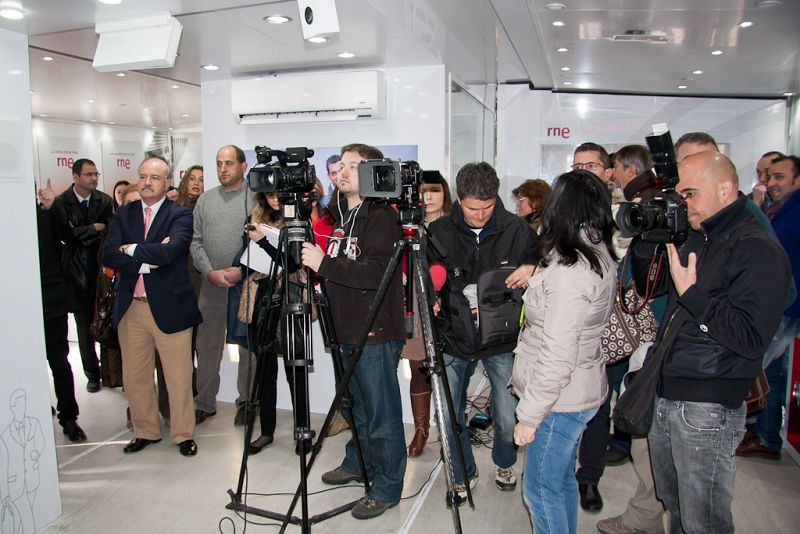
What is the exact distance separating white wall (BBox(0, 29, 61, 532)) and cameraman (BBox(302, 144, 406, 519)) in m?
1.34

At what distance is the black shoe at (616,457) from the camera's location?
3.46 meters

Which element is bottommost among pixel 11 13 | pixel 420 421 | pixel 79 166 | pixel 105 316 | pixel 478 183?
pixel 420 421

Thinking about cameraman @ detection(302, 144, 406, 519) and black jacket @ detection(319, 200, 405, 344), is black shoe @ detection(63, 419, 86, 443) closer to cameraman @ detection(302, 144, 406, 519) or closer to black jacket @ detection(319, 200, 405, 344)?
cameraman @ detection(302, 144, 406, 519)

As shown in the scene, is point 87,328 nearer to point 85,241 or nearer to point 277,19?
point 85,241

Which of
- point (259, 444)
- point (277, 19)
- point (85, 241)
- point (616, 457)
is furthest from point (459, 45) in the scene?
point (85, 241)

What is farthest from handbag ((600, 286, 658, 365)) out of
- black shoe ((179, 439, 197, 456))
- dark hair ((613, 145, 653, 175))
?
black shoe ((179, 439, 197, 456))

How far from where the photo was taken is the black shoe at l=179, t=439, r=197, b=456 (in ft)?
11.9

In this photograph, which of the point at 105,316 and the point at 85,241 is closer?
the point at 105,316

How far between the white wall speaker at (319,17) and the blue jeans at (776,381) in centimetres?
283

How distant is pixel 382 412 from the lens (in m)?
2.78

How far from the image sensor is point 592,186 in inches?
78.8

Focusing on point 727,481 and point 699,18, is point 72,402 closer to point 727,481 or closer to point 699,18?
point 727,481

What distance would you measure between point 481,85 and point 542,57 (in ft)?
2.13

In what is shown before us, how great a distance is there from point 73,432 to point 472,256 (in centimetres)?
282
